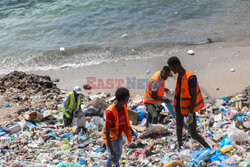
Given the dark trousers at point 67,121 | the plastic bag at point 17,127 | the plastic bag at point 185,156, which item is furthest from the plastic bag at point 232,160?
the plastic bag at point 17,127

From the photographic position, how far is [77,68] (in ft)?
32.1

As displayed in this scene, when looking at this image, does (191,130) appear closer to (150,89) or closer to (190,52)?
(150,89)

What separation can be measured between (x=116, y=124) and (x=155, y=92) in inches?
65.2

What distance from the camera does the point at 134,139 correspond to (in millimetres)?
5047

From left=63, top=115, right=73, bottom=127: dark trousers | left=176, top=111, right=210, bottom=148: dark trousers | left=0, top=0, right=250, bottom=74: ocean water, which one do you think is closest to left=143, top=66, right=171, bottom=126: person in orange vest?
left=176, top=111, right=210, bottom=148: dark trousers

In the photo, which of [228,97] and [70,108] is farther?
[228,97]

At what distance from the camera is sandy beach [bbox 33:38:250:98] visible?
7.50m

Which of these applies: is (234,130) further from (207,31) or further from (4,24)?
(4,24)

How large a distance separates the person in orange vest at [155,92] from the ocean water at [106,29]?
207 inches

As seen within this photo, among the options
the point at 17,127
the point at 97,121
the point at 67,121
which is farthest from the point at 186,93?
the point at 17,127

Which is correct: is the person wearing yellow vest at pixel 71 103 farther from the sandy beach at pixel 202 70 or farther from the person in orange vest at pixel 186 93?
the sandy beach at pixel 202 70

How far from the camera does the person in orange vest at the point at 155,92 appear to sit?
15.8 ft

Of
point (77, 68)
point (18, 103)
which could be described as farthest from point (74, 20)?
point (18, 103)

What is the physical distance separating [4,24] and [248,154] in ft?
45.6
